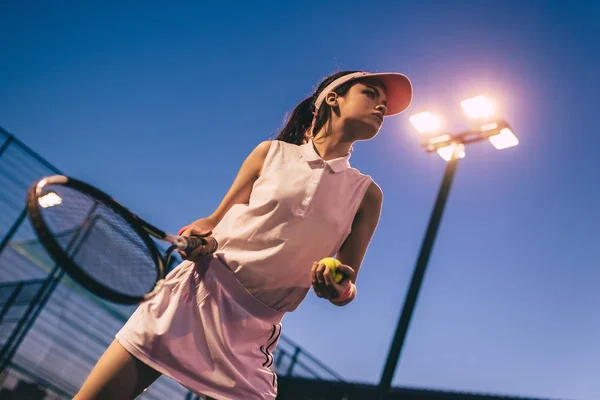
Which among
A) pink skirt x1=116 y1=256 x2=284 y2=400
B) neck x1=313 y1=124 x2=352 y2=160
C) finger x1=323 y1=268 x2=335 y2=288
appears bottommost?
pink skirt x1=116 y1=256 x2=284 y2=400

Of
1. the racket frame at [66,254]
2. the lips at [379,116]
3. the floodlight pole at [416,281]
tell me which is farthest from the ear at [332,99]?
the floodlight pole at [416,281]

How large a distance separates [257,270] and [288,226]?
233 millimetres

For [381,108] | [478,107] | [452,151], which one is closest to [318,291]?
[381,108]

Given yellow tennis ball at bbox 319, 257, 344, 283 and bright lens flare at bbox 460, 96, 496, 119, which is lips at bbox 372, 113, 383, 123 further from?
bright lens flare at bbox 460, 96, 496, 119

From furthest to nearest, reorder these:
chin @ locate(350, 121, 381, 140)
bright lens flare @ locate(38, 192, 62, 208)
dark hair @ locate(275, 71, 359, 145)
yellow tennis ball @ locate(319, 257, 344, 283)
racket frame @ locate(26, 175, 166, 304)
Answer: dark hair @ locate(275, 71, 359, 145) < chin @ locate(350, 121, 381, 140) < yellow tennis ball @ locate(319, 257, 344, 283) < bright lens flare @ locate(38, 192, 62, 208) < racket frame @ locate(26, 175, 166, 304)

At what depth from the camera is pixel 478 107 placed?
8305mm

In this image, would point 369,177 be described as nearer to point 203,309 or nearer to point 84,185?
point 203,309

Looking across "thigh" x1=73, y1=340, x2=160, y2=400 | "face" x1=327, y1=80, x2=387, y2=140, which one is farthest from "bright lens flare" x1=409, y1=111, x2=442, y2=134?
"thigh" x1=73, y1=340, x2=160, y2=400

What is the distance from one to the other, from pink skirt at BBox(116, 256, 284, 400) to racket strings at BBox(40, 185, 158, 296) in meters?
0.13

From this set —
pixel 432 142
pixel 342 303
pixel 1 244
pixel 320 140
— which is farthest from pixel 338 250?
pixel 432 142

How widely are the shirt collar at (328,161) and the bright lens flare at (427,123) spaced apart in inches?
245

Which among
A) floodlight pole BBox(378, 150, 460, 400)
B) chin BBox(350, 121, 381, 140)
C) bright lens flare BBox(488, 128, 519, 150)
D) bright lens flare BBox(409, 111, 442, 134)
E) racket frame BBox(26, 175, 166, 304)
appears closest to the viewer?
racket frame BBox(26, 175, 166, 304)

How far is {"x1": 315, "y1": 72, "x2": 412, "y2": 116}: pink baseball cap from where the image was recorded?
116 inches

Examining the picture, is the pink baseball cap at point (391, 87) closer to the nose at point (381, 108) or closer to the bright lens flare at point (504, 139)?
the nose at point (381, 108)
